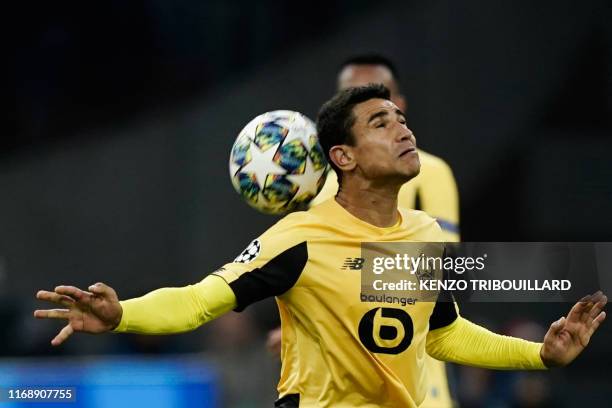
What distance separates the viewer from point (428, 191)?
5.83m

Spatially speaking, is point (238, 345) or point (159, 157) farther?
point (159, 157)

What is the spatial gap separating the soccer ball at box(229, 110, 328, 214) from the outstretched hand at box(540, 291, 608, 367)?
915mm

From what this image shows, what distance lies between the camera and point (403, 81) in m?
8.27

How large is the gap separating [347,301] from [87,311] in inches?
32.5

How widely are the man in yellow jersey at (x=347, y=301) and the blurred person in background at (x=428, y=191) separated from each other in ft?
3.22

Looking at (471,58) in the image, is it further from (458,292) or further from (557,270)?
(458,292)

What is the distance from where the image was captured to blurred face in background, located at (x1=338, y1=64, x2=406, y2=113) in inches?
236

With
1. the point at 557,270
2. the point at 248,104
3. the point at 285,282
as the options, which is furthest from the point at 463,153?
the point at 285,282

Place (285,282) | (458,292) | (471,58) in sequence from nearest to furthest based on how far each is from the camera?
(285,282) < (458,292) < (471,58)

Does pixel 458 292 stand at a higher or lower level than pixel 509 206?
lower

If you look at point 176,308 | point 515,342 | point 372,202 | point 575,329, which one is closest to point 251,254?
point 176,308

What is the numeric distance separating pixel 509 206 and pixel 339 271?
13.8 feet

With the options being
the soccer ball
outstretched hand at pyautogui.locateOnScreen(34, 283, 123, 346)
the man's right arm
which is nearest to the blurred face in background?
the soccer ball

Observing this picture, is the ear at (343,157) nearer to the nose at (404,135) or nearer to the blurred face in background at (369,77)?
the nose at (404,135)
